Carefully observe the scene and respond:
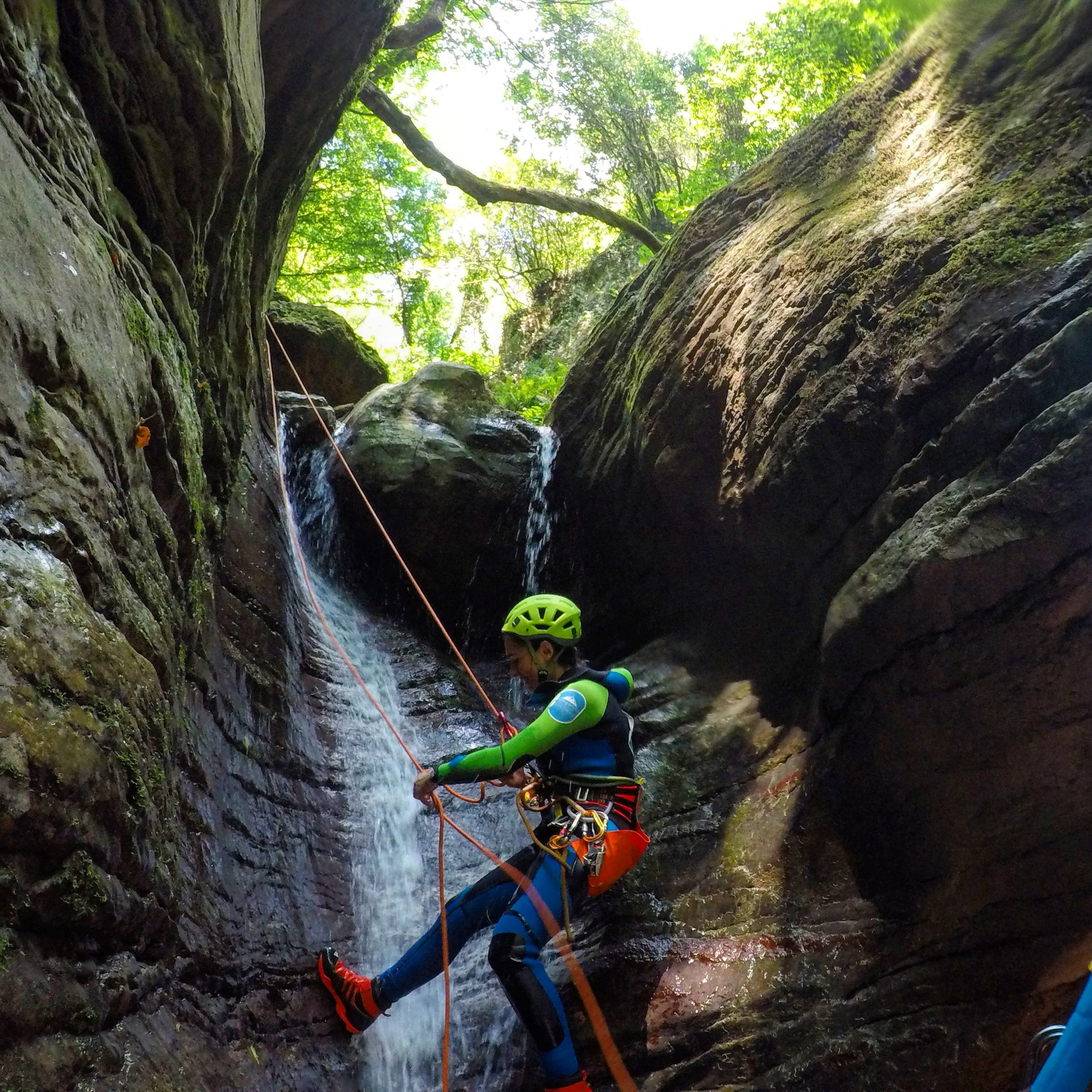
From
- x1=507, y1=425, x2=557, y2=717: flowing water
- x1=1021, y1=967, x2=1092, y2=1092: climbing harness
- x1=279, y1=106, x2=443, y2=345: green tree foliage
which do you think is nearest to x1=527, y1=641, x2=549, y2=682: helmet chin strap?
x1=1021, y1=967, x2=1092, y2=1092: climbing harness

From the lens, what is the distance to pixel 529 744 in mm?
3861

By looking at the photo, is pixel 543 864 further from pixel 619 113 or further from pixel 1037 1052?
pixel 619 113

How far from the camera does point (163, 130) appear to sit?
4.27 m

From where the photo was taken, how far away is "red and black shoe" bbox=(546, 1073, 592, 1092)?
332 cm

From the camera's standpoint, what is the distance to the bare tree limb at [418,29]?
10539mm

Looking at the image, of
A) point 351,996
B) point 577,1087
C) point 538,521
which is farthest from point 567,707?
point 538,521

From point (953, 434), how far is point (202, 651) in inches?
161

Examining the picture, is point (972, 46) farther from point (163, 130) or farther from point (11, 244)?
point (11, 244)

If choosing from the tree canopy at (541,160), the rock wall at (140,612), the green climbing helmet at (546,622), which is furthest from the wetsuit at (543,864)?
the tree canopy at (541,160)

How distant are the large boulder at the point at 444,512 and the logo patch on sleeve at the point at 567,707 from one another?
486cm

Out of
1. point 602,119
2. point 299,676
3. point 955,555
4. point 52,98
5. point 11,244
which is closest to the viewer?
point 11,244

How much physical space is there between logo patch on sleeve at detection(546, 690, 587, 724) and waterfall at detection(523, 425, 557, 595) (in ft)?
15.2

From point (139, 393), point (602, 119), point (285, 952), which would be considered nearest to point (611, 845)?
point (285, 952)

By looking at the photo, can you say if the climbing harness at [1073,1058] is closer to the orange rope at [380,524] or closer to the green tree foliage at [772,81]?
the orange rope at [380,524]
